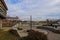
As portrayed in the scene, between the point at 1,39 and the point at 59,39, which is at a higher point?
the point at 1,39

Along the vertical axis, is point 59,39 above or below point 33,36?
below

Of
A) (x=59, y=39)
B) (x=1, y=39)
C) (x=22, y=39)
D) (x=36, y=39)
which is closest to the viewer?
(x=1, y=39)

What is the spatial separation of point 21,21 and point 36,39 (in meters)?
41.7

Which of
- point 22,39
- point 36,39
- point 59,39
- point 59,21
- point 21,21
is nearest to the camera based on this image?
point 36,39

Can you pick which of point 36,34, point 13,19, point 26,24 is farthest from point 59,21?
point 36,34

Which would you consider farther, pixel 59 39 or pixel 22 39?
pixel 59 39

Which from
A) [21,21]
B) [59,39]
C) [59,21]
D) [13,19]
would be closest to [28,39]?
[59,39]

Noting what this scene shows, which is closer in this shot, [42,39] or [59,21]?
[42,39]

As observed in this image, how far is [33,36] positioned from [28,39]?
672mm

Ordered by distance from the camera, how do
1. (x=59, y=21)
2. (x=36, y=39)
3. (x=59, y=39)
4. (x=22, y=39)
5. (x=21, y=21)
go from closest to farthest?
(x=36, y=39)
(x=22, y=39)
(x=59, y=39)
(x=21, y=21)
(x=59, y=21)

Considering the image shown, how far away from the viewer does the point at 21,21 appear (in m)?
56.8

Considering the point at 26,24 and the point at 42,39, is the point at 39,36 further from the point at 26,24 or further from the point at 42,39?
the point at 26,24

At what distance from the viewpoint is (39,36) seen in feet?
51.7

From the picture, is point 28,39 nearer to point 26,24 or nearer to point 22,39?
point 22,39
